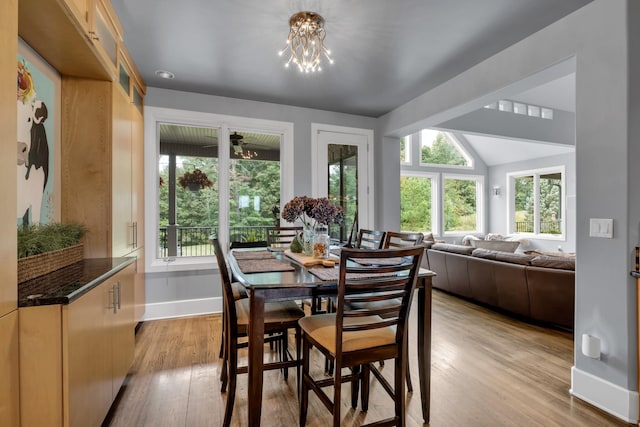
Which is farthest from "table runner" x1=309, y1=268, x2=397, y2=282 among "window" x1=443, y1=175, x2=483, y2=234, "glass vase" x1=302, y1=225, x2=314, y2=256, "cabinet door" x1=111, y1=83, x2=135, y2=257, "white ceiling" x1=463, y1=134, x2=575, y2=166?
"window" x1=443, y1=175, x2=483, y2=234

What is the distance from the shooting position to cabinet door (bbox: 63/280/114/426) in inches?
51.2

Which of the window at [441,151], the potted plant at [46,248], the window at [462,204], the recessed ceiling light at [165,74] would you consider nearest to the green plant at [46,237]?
the potted plant at [46,248]

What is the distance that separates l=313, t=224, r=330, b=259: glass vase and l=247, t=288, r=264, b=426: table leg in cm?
81

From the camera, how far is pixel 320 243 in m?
2.36

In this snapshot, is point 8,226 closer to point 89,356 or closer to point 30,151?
point 89,356

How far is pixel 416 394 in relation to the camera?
2.18 meters

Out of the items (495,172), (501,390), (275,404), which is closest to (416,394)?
(501,390)

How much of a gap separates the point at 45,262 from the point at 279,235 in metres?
2.14

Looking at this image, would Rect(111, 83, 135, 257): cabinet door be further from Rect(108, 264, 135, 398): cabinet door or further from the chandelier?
the chandelier

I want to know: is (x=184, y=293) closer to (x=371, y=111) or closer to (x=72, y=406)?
(x=72, y=406)

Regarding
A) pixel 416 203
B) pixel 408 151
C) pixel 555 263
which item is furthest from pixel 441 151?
pixel 555 263

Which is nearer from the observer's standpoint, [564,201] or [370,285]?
[370,285]

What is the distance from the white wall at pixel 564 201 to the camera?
7215mm

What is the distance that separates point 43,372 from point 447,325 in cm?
335
